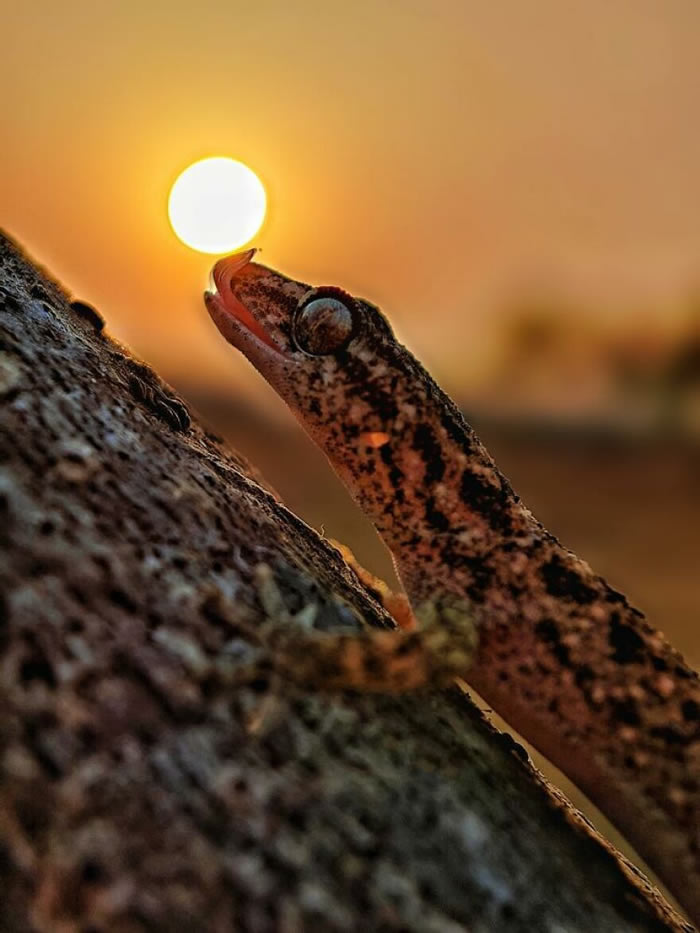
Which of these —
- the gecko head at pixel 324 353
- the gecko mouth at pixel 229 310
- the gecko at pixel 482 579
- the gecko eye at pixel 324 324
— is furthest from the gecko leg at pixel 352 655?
the gecko mouth at pixel 229 310

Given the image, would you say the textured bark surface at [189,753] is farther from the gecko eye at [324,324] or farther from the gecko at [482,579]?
the gecko eye at [324,324]

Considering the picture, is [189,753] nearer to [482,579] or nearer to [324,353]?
[482,579]

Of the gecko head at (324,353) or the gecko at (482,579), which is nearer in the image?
the gecko at (482,579)

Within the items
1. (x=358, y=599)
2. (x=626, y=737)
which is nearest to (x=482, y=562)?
(x=358, y=599)

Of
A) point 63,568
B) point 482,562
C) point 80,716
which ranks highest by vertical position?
point 482,562

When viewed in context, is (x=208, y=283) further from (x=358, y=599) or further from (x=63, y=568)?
(x=63, y=568)

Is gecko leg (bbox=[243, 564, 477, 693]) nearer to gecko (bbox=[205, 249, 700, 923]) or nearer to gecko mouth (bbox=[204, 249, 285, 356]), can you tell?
gecko (bbox=[205, 249, 700, 923])
